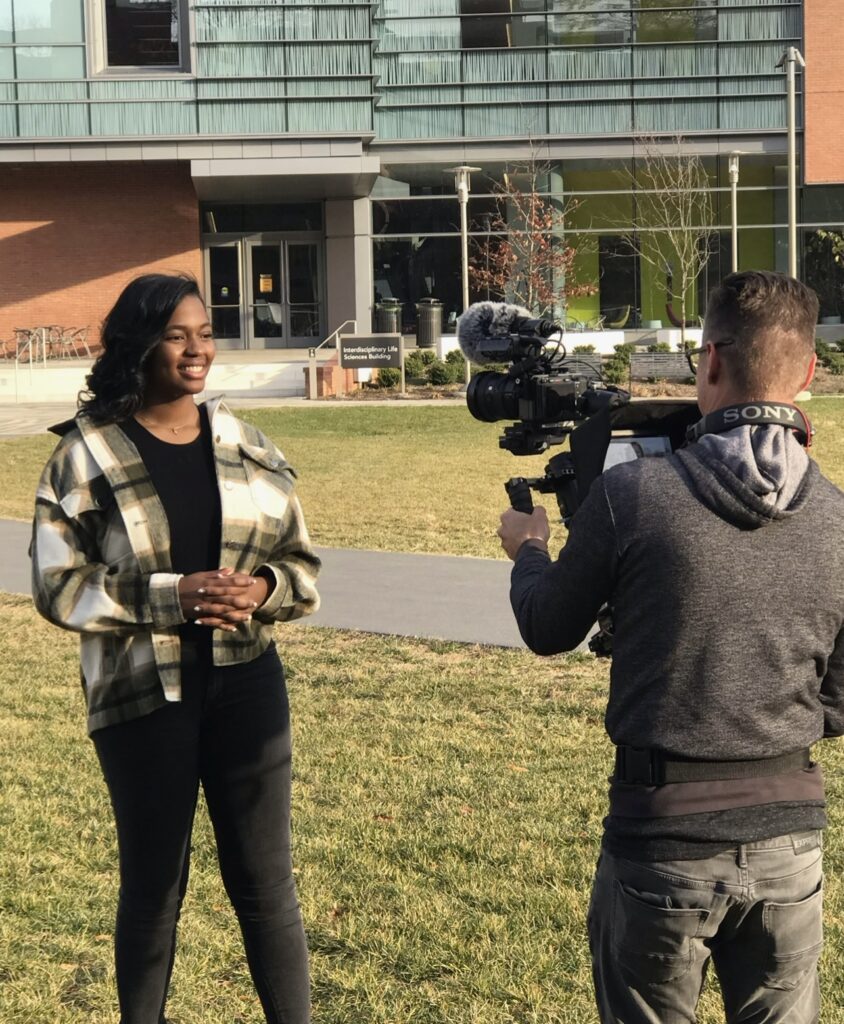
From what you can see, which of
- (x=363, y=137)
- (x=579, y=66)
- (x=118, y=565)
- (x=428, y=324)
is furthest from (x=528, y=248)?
(x=118, y=565)

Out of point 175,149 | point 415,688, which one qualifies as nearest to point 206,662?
point 415,688

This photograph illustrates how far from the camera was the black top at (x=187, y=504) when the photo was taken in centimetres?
328

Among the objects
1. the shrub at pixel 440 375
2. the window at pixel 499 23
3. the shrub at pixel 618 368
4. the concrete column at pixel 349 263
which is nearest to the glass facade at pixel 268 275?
the concrete column at pixel 349 263

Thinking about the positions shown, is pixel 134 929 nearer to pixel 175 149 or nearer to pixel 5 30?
pixel 175 149

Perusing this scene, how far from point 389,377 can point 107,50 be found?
1431 centimetres

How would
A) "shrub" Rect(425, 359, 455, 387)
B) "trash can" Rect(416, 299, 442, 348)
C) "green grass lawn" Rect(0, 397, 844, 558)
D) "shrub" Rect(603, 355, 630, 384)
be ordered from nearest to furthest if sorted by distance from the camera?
"green grass lawn" Rect(0, 397, 844, 558) < "shrub" Rect(603, 355, 630, 384) < "shrub" Rect(425, 359, 455, 387) < "trash can" Rect(416, 299, 442, 348)

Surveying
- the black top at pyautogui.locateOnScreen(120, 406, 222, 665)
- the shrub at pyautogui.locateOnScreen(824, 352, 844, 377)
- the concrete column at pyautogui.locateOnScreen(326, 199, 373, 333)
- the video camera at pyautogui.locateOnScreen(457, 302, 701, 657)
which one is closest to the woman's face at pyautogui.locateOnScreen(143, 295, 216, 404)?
the black top at pyautogui.locateOnScreen(120, 406, 222, 665)

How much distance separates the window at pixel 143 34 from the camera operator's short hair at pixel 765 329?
116 ft

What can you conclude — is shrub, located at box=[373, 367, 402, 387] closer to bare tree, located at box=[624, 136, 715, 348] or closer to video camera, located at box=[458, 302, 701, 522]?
bare tree, located at box=[624, 136, 715, 348]

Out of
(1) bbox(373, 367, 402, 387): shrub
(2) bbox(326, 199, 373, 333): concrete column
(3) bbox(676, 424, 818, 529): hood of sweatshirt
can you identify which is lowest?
(1) bbox(373, 367, 402, 387): shrub

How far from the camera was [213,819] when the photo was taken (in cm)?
340

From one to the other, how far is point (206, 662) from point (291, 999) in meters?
0.88

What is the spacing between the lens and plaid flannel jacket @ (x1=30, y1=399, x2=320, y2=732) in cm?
317

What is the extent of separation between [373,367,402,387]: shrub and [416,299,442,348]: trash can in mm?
6798
